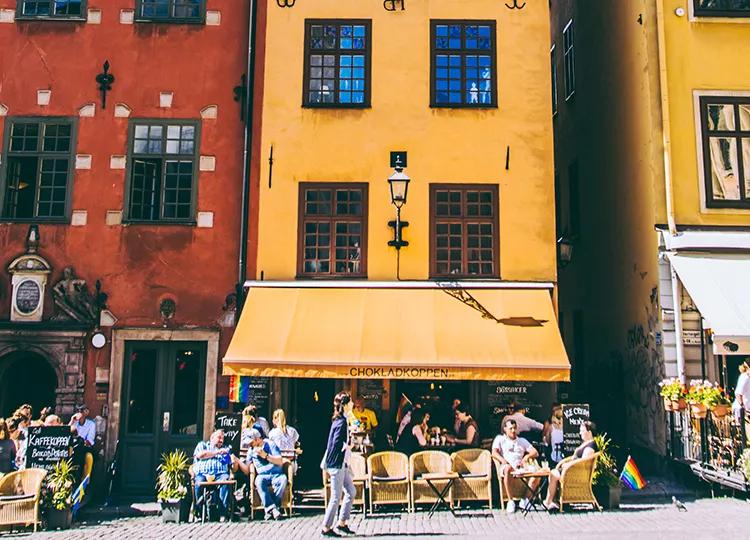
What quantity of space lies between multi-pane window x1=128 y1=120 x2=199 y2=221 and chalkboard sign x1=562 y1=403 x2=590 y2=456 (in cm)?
794

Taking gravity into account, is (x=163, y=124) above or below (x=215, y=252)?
above

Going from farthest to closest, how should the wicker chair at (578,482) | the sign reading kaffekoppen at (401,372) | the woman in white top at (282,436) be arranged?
the sign reading kaffekoppen at (401,372)
the woman in white top at (282,436)
the wicker chair at (578,482)

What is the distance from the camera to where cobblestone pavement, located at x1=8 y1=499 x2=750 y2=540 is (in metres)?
9.89

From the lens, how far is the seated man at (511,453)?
1145 cm

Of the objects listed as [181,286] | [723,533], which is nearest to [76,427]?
[181,286]

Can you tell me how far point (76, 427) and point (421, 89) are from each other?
888 cm

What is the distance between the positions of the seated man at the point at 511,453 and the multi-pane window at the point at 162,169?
7.27 meters

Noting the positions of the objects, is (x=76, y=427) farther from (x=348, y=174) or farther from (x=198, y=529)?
(x=348, y=174)

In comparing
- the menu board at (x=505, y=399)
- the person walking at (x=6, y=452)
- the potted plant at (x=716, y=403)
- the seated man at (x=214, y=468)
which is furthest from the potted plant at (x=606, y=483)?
the person walking at (x=6, y=452)

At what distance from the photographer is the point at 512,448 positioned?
11578 mm

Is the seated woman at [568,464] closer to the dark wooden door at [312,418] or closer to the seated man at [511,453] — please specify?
the seated man at [511,453]

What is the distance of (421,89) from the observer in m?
14.4

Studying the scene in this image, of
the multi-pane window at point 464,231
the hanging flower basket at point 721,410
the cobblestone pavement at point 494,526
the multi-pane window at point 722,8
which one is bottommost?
the cobblestone pavement at point 494,526

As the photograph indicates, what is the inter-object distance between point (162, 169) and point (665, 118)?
9861 mm
